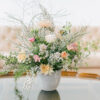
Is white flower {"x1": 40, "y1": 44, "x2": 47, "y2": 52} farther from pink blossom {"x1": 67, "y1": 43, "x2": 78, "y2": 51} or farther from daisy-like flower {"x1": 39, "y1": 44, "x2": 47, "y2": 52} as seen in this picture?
pink blossom {"x1": 67, "y1": 43, "x2": 78, "y2": 51}

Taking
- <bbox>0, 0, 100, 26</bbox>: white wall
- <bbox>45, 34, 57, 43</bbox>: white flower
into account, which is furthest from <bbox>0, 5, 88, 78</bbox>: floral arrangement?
<bbox>0, 0, 100, 26</bbox>: white wall

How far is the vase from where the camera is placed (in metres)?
1.47

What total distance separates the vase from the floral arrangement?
0.05m

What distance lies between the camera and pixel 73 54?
1480mm

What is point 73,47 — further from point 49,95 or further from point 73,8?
point 73,8

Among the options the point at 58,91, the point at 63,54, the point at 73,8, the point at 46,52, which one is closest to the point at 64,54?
the point at 63,54

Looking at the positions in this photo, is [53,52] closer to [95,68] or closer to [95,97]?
[95,97]

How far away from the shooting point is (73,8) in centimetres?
407

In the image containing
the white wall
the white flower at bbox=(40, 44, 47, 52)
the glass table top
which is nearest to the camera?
the white flower at bbox=(40, 44, 47, 52)

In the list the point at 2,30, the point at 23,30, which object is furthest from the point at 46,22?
the point at 2,30

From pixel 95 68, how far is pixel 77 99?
1904 millimetres

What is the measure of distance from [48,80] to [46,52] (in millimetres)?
220

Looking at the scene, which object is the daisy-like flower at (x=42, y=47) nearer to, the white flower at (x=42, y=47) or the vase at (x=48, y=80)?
the white flower at (x=42, y=47)

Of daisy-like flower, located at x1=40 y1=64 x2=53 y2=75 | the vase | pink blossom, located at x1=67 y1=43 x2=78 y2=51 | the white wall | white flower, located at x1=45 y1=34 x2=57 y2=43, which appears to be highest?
the white wall
